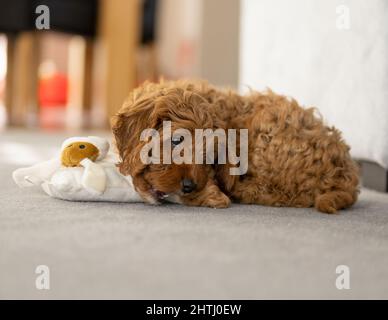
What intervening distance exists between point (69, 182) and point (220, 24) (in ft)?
16.5

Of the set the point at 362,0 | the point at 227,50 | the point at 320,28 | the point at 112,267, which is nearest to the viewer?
the point at 112,267

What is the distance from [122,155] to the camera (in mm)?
1785

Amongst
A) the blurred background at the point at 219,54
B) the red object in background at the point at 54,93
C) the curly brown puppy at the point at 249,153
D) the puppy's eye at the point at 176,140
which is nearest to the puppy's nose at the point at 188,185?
the curly brown puppy at the point at 249,153

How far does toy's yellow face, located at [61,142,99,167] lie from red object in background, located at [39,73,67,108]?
8.24 meters

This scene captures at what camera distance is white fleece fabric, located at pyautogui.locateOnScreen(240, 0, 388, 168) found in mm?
2230

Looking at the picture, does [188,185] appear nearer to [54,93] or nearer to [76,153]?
[76,153]

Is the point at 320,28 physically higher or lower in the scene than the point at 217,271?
higher

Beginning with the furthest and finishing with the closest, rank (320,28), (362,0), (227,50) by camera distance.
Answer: (227,50)
(320,28)
(362,0)

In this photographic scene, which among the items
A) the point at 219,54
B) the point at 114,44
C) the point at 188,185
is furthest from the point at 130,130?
the point at 219,54

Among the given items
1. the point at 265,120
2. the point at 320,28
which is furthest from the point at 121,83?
the point at 265,120

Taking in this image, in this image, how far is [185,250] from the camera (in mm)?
1284

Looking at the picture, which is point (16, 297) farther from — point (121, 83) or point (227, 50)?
point (227, 50)

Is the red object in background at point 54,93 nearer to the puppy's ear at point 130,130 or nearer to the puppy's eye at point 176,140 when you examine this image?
the puppy's ear at point 130,130

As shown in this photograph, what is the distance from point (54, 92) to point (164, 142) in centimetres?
866
